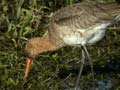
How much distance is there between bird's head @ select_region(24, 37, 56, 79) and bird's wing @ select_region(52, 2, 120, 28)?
0.44 m

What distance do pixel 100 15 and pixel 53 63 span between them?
1.32m

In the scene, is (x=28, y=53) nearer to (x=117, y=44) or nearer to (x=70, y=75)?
(x=70, y=75)

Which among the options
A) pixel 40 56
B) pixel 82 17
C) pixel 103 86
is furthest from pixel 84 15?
pixel 40 56

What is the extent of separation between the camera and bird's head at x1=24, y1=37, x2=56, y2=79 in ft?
29.9

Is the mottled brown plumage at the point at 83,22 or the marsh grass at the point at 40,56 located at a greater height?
the mottled brown plumage at the point at 83,22

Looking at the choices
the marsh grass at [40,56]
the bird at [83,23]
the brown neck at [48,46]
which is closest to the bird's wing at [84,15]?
the bird at [83,23]

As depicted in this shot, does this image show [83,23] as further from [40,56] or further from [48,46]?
[40,56]

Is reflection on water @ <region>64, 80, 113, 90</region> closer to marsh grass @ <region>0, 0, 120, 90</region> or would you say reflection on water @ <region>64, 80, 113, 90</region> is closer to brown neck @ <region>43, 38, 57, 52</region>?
marsh grass @ <region>0, 0, 120, 90</region>

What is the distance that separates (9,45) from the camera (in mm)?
9906

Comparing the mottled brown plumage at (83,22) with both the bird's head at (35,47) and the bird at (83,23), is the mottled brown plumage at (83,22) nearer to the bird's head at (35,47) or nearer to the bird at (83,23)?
the bird at (83,23)

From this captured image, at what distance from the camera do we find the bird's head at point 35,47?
9.12 metres

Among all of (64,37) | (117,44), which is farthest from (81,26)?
(117,44)

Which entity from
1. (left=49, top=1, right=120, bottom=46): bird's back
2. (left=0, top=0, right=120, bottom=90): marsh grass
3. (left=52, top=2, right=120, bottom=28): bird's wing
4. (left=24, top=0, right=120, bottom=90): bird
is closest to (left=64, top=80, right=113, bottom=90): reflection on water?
(left=0, top=0, right=120, bottom=90): marsh grass

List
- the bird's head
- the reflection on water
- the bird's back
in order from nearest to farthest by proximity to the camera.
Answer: the bird's back
the reflection on water
the bird's head
